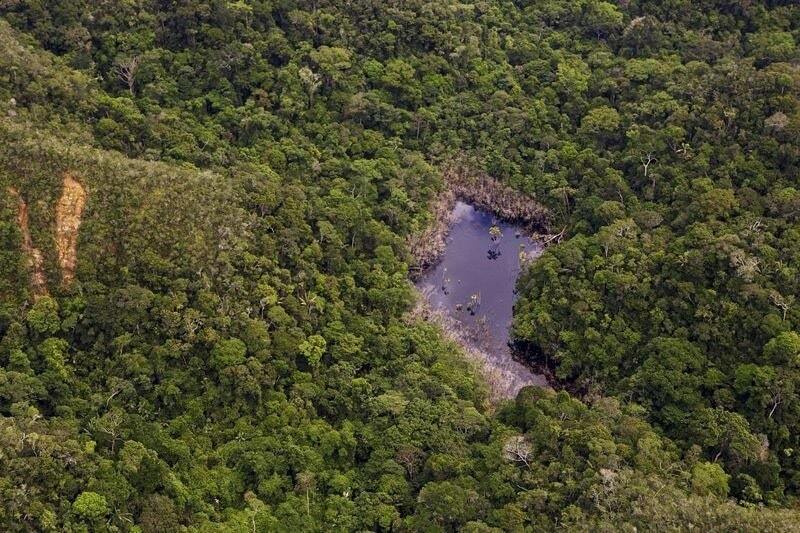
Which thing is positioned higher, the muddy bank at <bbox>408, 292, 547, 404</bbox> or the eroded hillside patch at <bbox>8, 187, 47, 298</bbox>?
the eroded hillside patch at <bbox>8, 187, 47, 298</bbox>

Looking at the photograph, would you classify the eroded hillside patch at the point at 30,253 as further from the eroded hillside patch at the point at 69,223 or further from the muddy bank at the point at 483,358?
the muddy bank at the point at 483,358

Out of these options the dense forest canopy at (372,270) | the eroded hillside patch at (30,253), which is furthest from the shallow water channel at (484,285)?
the eroded hillside patch at (30,253)

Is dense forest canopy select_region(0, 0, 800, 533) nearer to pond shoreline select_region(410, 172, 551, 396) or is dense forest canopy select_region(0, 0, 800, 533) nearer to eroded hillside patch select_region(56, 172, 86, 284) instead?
eroded hillside patch select_region(56, 172, 86, 284)

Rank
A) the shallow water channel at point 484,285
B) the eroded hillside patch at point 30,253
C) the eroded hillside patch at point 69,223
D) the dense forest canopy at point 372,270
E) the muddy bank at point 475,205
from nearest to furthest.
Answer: the dense forest canopy at point 372,270
the eroded hillside patch at point 30,253
the eroded hillside patch at point 69,223
the shallow water channel at point 484,285
the muddy bank at point 475,205

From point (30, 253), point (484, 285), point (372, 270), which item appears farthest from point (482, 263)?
point (30, 253)

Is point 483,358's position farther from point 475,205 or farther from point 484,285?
point 475,205

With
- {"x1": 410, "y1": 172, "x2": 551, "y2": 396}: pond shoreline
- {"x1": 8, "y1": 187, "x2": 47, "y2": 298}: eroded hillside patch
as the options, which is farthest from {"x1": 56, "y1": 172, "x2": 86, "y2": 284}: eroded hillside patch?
{"x1": 410, "y1": 172, "x2": 551, "y2": 396}: pond shoreline
